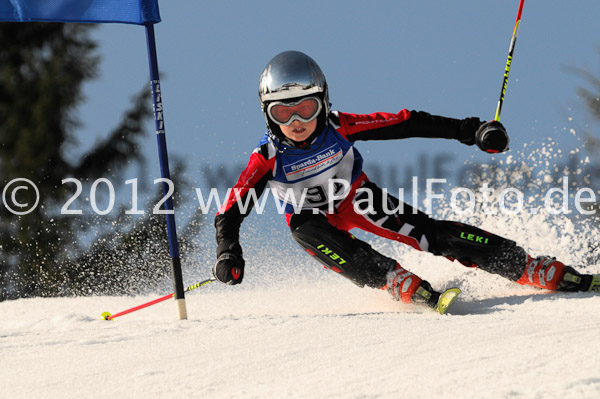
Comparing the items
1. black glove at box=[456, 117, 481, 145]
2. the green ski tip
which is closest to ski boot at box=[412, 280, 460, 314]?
the green ski tip

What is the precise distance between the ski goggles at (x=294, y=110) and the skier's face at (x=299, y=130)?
0.04m

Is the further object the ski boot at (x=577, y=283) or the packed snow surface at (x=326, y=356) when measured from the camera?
the ski boot at (x=577, y=283)

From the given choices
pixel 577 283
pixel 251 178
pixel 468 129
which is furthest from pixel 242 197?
pixel 577 283

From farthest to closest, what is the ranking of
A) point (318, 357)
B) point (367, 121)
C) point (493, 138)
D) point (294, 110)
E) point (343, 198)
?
point (343, 198), point (367, 121), point (493, 138), point (294, 110), point (318, 357)

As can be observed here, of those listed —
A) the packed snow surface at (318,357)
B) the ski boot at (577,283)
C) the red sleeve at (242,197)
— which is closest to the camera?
the packed snow surface at (318,357)

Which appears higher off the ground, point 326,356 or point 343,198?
point 343,198

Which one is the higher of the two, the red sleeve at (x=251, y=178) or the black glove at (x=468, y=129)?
the black glove at (x=468, y=129)

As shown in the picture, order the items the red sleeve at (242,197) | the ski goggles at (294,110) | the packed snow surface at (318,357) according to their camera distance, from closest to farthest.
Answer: the packed snow surface at (318,357), the ski goggles at (294,110), the red sleeve at (242,197)

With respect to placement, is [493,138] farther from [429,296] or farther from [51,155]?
[51,155]

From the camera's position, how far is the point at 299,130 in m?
3.95

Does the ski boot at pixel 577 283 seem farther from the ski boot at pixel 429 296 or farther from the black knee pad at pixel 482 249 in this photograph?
the ski boot at pixel 429 296

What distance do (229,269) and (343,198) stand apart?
104cm

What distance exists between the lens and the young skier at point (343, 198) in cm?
389

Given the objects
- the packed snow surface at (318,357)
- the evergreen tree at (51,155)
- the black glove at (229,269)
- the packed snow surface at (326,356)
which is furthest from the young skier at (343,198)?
the evergreen tree at (51,155)
